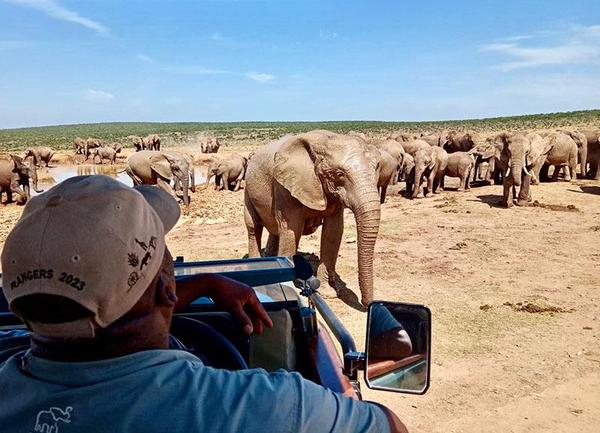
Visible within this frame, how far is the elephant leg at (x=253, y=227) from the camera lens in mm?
8531

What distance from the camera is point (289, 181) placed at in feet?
21.8

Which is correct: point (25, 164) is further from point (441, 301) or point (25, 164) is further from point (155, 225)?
point (155, 225)

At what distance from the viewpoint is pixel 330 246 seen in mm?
7285

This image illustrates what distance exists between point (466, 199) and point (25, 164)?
1452 centimetres

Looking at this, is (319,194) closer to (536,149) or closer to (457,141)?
(536,149)

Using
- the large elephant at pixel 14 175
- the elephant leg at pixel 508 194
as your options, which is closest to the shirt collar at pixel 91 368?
the elephant leg at pixel 508 194

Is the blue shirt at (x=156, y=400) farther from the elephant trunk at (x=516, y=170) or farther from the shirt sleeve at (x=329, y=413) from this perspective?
the elephant trunk at (x=516, y=170)

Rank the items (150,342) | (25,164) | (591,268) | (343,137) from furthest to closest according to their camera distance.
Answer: (25,164), (591,268), (343,137), (150,342)

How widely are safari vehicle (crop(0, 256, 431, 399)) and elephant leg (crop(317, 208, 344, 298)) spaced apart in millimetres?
4436

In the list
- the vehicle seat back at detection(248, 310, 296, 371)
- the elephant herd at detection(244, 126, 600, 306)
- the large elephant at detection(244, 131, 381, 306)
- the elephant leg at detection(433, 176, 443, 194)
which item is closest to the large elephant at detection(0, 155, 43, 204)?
the elephant herd at detection(244, 126, 600, 306)

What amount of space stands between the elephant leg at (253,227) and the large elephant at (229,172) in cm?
1322

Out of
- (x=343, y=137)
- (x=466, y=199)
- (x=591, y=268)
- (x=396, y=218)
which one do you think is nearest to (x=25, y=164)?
(x=396, y=218)

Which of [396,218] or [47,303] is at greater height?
[47,303]

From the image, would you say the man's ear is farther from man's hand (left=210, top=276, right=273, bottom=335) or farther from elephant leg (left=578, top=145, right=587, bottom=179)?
elephant leg (left=578, top=145, right=587, bottom=179)
